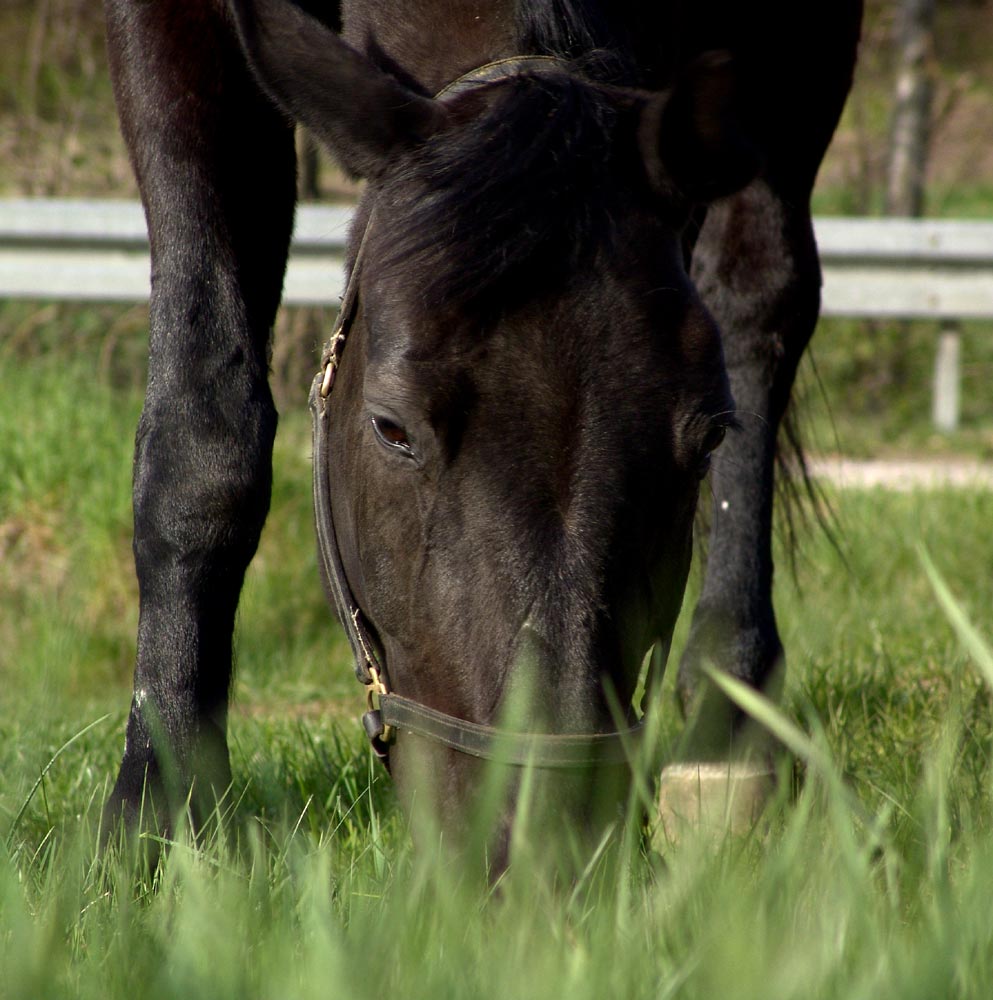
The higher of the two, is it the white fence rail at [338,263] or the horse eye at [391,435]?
the white fence rail at [338,263]

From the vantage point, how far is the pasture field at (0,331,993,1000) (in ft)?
4.28

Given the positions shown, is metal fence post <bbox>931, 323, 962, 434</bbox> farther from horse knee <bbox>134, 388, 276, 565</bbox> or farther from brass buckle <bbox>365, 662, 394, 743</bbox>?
brass buckle <bbox>365, 662, 394, 743</bbox>

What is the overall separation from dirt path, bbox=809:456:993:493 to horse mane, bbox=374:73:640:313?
161 inches

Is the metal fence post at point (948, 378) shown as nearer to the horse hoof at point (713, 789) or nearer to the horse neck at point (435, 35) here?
the horse hoof at point (713, 789)

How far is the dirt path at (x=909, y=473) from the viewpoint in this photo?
240 inches

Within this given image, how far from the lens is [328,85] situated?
2.06 m

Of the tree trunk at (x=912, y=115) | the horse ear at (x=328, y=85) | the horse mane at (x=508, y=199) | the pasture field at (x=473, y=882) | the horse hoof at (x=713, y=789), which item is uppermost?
the tree trunk at (x=912, y=115)

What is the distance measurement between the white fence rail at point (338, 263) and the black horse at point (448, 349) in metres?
4.39

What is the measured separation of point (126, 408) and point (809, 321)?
9.97 feet

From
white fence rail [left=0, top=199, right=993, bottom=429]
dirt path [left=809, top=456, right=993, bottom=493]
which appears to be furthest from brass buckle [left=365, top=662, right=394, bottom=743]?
white fence rail [left=0, top=199, right=993, bottom=429]

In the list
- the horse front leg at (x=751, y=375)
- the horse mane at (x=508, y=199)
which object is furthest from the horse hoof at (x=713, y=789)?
the horse mane at (x=508, y=199)

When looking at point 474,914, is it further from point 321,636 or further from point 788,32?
point 321,636

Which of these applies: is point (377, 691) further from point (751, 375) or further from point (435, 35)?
point (751, 375)

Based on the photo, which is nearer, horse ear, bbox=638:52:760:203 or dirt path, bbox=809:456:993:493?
horse ear, bbox=638:52:760:203
